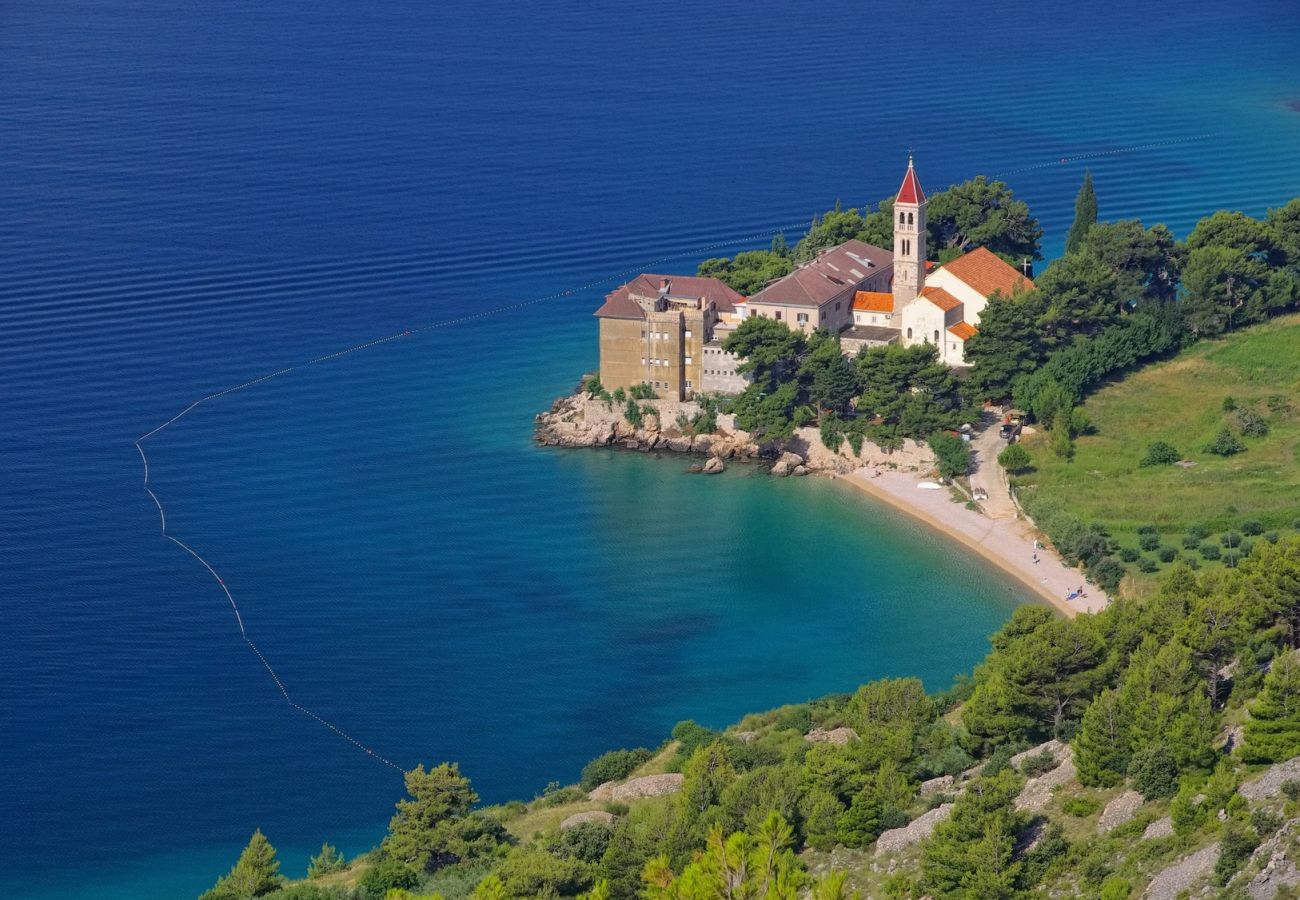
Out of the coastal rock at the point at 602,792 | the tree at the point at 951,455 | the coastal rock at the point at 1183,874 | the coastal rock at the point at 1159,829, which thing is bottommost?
the coastal rock at the point at 1183,874

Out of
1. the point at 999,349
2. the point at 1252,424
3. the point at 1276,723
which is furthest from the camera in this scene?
the point at 999,349

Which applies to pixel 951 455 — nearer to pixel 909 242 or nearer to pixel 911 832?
pixel 909 242

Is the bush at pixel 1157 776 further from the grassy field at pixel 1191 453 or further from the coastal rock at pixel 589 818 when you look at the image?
the grassy field at pixel 1191 453

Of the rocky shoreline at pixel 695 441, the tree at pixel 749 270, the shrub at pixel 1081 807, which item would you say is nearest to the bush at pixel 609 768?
the shrub at pixel 1081 807

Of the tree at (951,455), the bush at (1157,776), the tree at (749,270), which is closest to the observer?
the bush at (1157,776)

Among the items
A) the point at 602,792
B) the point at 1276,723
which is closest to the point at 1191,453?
the point at 602,792

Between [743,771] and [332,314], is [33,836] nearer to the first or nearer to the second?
[743,771]

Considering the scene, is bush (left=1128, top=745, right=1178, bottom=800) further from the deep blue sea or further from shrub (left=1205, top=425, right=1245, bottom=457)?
shrub (left=1205, top=425, right=1245, bottom=457)
